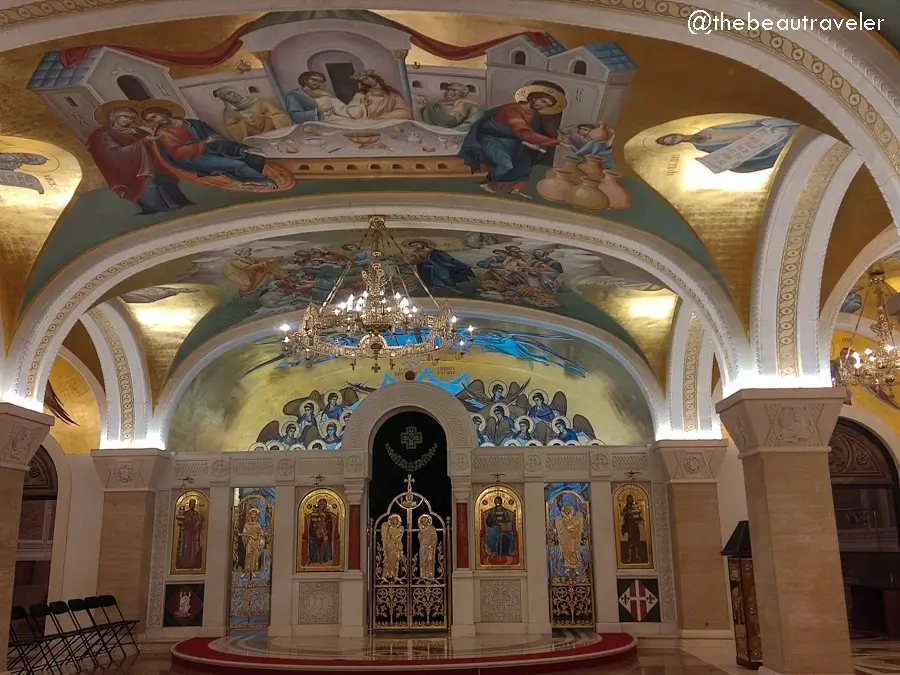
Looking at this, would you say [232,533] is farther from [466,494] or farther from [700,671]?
[700,671]

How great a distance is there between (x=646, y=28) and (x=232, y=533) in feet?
36.3

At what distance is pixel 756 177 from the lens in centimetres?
804

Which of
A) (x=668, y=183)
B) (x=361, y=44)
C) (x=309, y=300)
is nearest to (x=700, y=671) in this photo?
(x=668, y=183)

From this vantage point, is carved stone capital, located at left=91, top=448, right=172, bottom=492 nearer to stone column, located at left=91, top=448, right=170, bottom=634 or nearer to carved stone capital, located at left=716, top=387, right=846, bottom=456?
stone column, located at left=91, top=448, right=170, bottom=634

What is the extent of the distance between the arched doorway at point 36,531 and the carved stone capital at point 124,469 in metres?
1.11

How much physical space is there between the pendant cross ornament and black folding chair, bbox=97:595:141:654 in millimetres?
4951

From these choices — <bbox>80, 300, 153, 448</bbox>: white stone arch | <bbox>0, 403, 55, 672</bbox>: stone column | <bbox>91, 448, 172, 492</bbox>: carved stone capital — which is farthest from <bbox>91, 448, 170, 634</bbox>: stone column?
<bbox>0, 403, 55, 672</bbox>: stone column

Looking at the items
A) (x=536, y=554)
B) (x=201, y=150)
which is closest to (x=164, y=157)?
(x=201, y=150)

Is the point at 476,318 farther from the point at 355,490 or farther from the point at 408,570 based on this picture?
the point at 408,570

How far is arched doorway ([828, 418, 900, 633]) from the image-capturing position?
1367cm

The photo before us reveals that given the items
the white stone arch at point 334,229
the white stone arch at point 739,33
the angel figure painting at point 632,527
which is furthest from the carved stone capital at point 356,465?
the white stone arch at point 739,33

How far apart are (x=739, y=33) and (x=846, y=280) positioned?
4.18 m

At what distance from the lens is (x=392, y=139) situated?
7.68 meters

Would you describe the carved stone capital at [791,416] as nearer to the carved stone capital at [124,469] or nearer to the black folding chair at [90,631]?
the black folding chair at [90,631]
